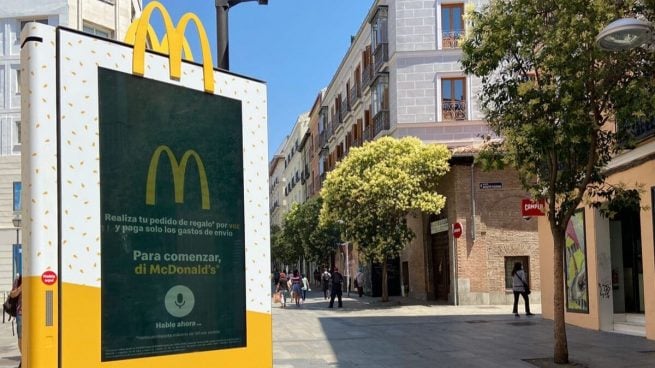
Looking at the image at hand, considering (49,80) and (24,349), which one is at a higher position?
(49,80)

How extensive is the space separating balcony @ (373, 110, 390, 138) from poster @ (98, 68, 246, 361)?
99.1ft

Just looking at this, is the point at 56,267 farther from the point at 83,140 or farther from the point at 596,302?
the point at 596,302

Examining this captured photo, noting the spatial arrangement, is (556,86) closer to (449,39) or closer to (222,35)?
(222,35)

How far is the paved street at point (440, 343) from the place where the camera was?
40.1 feet

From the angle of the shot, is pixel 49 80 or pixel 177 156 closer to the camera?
pixel 49 80

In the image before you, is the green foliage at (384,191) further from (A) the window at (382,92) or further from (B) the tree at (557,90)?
(B) the tree at (557,90)

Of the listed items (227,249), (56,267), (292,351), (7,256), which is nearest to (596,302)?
(292,351)

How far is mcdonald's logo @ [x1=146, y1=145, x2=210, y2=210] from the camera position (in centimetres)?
389

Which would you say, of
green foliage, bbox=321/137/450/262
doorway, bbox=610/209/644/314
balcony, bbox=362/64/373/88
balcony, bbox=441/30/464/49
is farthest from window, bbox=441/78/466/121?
doorway, bbox=610/209/644/314

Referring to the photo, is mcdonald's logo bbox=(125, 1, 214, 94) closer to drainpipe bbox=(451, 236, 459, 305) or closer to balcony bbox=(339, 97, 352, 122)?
drainpipe bbox=(451, 236, 459, 305)

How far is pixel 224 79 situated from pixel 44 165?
50.0 inches

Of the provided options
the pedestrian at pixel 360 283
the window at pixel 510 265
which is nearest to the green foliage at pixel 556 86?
the window at pixel 510 265

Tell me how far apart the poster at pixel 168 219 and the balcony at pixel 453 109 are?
94.2 feet

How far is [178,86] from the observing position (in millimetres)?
4051
